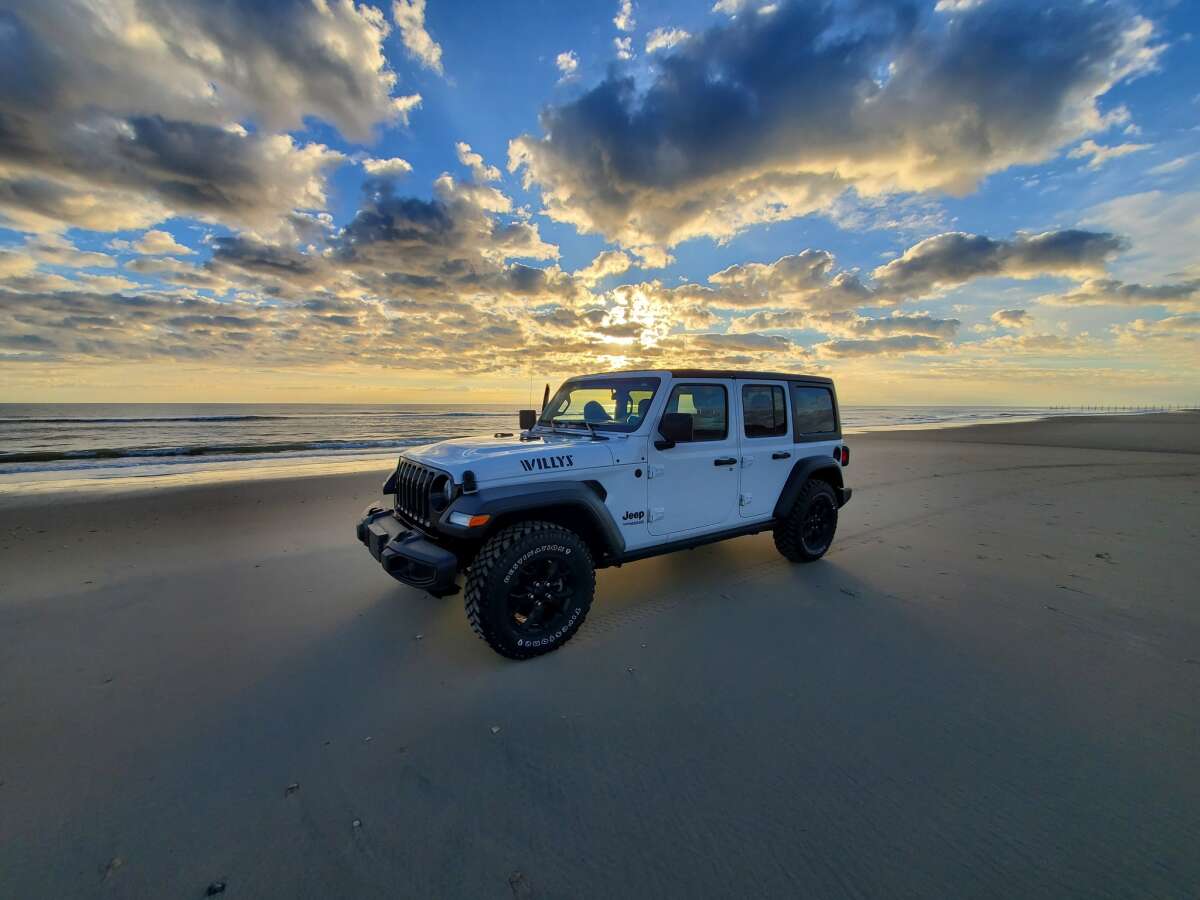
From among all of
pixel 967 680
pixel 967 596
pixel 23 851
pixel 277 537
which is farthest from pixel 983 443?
pixel 23 851

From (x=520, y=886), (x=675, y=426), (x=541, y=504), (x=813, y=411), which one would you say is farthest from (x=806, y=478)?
(x=520, y=886)

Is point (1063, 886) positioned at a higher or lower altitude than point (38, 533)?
lower

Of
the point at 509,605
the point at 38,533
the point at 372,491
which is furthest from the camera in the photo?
the point at 372,491

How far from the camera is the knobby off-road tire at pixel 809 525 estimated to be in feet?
15.9

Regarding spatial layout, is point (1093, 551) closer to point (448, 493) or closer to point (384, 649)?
point (448, 493)

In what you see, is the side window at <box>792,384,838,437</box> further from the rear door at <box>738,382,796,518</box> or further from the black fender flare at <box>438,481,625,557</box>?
the black fender flare at <box>438,481,625,557</box>

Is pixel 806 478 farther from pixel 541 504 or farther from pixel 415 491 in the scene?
pixel 415 491

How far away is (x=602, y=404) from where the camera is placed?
4.36m

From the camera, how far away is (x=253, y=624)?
3650 millimetres

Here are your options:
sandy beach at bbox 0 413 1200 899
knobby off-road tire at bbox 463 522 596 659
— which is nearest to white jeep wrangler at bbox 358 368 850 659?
knobby off-road tire at bbox 463 522 596 659

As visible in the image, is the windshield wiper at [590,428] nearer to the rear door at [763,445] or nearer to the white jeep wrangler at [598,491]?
the white jeep wrangler at [598,491]

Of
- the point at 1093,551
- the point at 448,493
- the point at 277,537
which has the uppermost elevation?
the point at 448,493

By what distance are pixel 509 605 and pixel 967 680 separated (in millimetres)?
2886

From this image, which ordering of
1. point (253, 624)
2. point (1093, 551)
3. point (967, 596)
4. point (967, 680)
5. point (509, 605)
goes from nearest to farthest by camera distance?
point (967, 680)
point (509, 605)
point (253, 624)
point (967, 596)
point (1093, 551)
